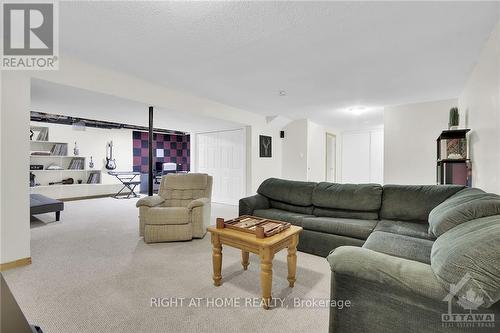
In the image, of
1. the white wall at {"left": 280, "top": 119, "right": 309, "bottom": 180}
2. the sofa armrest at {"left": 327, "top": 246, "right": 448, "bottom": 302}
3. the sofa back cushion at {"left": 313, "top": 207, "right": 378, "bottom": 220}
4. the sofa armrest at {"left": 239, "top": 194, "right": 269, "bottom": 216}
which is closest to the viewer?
the sofa armrest at {"left": 327, "top": 246, "right": 448, "bottom": 302}

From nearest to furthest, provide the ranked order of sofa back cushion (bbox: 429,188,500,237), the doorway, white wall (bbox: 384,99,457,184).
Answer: sofa back cushion (bbox: 429,188,500,237), white wall (bbox: 384,99,457,184), the doorway

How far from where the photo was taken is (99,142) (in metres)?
7.30

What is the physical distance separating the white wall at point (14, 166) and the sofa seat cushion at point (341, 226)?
9.94ft

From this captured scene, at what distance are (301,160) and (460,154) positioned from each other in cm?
362

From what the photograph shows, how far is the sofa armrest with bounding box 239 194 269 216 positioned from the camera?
3309mm

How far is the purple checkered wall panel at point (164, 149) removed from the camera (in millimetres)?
8383

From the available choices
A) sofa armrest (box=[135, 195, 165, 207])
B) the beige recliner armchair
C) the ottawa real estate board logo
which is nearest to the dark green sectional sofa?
the beige recliner armchair

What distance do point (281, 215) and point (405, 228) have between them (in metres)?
1.34

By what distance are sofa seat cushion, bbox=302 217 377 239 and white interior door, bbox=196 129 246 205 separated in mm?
3366

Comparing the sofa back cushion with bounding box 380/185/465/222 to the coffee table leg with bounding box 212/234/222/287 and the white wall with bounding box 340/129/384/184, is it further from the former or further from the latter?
the white wall with bounding box 340/129/384/184

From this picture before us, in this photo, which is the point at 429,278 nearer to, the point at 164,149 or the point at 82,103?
the point at 82,103

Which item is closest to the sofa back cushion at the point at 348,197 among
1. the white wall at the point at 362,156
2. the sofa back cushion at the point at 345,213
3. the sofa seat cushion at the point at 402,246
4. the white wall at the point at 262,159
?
the sofa back cushion at the point at 345,213

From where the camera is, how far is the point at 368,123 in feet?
22.4

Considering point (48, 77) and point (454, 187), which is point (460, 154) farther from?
point (48, 77)
